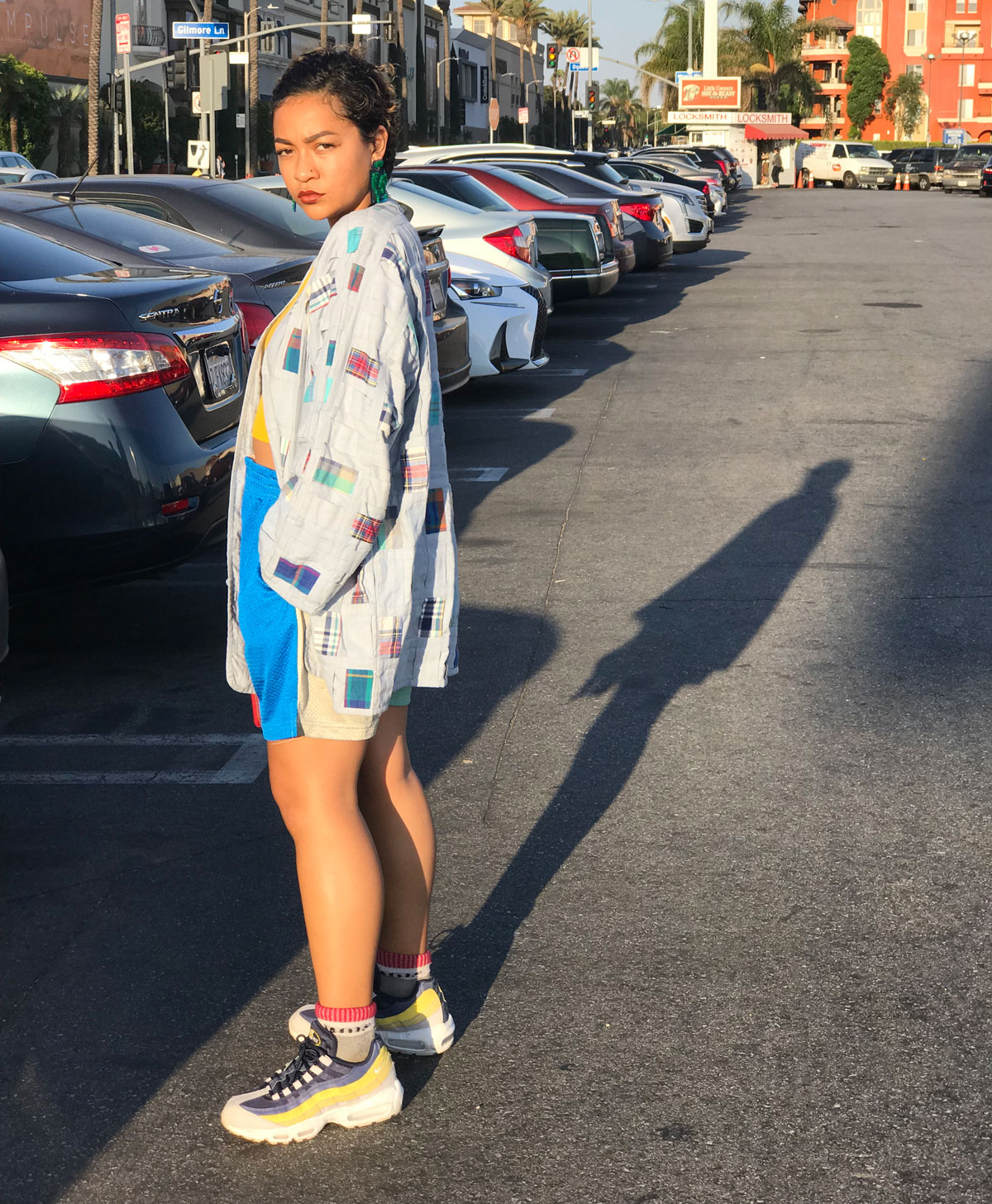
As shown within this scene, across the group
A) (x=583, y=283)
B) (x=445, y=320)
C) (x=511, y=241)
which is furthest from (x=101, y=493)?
(x=583, y=283)

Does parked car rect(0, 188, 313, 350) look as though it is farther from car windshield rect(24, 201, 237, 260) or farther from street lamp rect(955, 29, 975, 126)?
street lamp rect(955, 29, 975, 126)

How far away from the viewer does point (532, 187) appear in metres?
16.5

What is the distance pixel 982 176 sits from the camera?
5566 cm

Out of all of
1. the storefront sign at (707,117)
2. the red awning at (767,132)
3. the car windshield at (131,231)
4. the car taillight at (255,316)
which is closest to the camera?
the car taillight at (255,316)

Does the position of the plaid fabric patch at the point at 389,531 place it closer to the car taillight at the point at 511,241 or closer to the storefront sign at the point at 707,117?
the car taillight at the point at 511,241

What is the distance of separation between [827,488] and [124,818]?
5.13 m

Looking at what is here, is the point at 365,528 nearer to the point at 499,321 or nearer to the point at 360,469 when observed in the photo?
the point at 360,469

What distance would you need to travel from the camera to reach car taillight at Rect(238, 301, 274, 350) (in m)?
6.86

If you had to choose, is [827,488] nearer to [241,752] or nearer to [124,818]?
[241,752]

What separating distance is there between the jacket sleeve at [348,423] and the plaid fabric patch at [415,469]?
0.37ft

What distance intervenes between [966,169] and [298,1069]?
6111 centimetres

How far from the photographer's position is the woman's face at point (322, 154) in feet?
8.53

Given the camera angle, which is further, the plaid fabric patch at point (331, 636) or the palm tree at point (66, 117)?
the palm tree at point (66, 117)

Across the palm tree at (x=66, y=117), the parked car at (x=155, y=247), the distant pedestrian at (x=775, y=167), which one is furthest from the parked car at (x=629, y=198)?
the distant pedestrian at (x=775, y=167)
